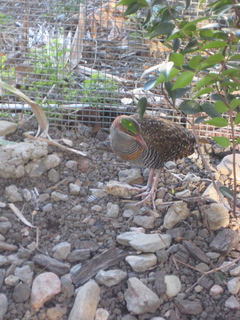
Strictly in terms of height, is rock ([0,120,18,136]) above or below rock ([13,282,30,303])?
above

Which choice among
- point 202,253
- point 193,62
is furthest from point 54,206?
point 193,62

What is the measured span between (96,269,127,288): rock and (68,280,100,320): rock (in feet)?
0.21

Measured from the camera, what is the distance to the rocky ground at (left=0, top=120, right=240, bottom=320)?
2541 millimetres

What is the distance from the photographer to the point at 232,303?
2.56 meters

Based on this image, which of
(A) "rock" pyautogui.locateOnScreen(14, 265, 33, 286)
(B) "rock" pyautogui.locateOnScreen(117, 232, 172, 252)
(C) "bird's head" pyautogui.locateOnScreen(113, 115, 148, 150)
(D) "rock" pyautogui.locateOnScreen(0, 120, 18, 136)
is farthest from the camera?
(D) "rock" pyautogui.locateOnScreen(0, 120, 18, 136)

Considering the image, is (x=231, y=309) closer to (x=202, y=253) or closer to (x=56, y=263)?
(x=202, y=253)

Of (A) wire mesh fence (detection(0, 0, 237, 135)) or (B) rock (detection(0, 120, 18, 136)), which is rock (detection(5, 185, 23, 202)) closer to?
(B) rock (detection(0, 120, 18, 136))

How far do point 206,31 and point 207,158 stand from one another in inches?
91.5

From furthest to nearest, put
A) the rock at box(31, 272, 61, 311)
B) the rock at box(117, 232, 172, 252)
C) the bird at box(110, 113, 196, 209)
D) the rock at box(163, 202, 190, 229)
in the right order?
1. the bird at box(110, 113, 196, 209)
2. the rock at box(163, 202, 190, 229)
3. the rock at box(117, 232, 172, 252)
4. the rock at box(31, 272, 61, 311)

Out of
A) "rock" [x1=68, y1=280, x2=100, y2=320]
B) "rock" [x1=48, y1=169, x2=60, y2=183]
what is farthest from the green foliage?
"rock" [x1=48, y1=169, x2=60, y2=183]

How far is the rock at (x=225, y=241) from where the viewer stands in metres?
2.90

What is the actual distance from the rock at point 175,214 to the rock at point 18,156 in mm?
1181

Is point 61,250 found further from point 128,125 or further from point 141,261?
point 128,125

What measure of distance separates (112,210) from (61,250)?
0.60 metres
